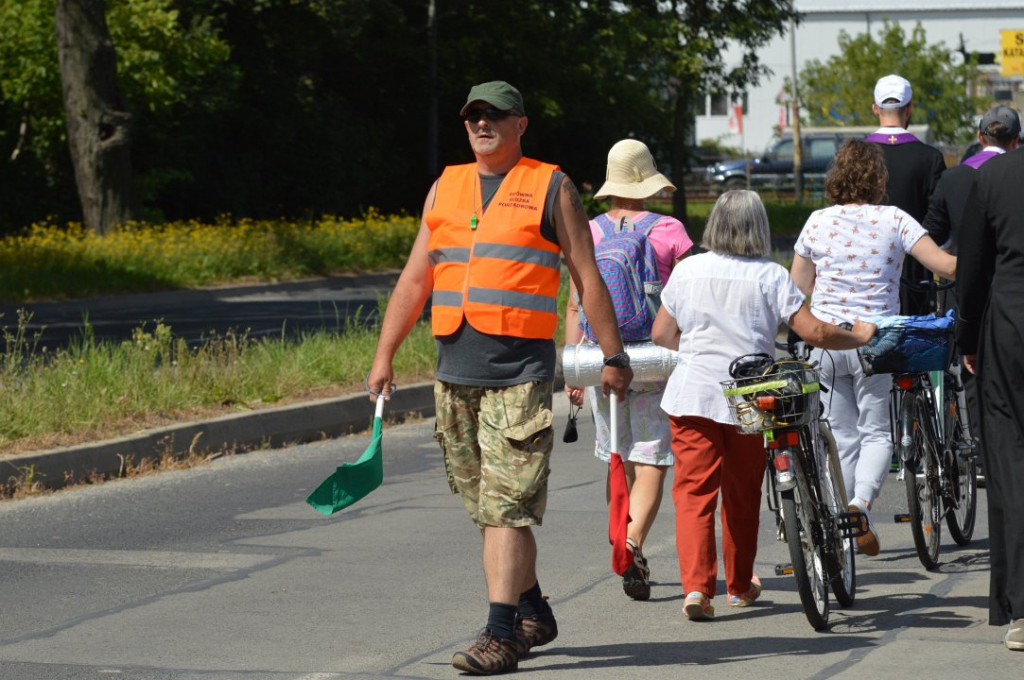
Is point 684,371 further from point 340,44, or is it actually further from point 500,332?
point 340,44

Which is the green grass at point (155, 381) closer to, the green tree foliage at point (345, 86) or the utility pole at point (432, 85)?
the green tree foliage at point (345, 86)

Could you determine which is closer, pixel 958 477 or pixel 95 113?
pixel 958 477

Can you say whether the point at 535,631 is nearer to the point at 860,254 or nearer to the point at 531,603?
the point at 531,603

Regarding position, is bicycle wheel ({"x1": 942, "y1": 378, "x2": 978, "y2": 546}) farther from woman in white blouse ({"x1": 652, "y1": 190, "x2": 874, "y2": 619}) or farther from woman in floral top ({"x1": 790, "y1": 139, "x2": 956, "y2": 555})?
woman in white blouse ({"x1": 652, "y1": 190, "x2": 874, "y2": 619})

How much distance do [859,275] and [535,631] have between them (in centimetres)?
232

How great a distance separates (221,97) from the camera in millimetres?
35812

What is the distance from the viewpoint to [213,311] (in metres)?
22.2

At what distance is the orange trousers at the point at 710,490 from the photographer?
20.7ft

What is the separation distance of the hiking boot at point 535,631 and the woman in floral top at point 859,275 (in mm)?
1845

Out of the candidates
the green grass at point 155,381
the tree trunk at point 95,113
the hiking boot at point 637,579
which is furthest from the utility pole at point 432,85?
the hiking boot at point 637,579

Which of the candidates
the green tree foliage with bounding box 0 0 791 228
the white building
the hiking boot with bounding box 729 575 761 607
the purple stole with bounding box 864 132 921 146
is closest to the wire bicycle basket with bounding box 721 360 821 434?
the hiking boot with bounding box 729 575 761 607

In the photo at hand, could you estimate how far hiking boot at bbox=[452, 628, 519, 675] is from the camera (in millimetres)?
5504

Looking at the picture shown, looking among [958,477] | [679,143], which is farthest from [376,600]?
[679,143]

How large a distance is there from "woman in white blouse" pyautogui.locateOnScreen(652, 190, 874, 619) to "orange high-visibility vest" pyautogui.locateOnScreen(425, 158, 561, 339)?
778 mm
